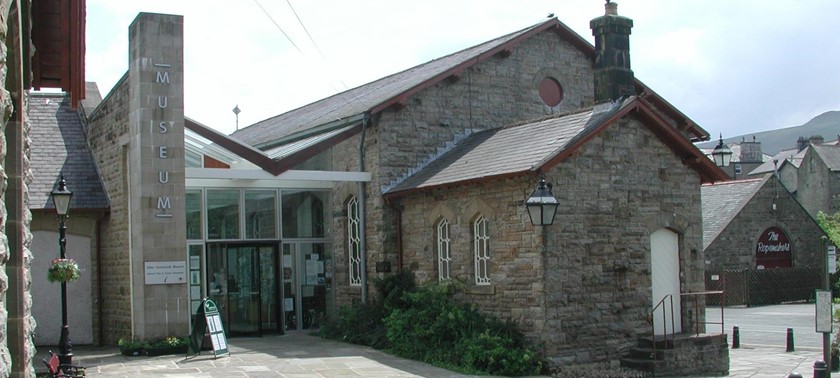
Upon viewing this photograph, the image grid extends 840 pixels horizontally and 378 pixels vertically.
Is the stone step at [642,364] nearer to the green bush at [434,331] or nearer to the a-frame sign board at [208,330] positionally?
the green bush at [434,331]

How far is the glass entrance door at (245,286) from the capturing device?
19.4m

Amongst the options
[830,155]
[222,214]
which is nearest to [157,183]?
[222,214]

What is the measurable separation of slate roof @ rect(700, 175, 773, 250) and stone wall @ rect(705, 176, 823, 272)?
185 mm

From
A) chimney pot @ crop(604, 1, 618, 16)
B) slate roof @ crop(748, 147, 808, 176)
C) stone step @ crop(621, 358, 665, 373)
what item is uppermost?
chimney pot @ crop(604, 1, 618, 16)

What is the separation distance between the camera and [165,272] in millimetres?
16609

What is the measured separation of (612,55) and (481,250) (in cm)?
478

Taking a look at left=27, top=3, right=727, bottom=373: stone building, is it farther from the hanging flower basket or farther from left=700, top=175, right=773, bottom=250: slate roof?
left=700, top=175, right=773, bottom=250: slate roof

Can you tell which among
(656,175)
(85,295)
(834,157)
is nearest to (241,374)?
(85,295)

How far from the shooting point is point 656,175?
55.4ft

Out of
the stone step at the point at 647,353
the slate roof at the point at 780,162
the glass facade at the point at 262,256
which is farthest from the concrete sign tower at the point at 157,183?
the slate roof at the point at 780,162

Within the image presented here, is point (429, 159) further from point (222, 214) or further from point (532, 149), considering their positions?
point (222, 214)

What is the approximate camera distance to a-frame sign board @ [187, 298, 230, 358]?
15766 millimetres

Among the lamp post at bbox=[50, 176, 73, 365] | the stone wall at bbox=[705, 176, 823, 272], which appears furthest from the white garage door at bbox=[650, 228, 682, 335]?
the stone wall at bbox=[705, 176, 823, 272]

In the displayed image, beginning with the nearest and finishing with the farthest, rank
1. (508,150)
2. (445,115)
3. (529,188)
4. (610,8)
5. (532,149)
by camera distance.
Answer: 1. (529,188)
2. (532,149)
3. (508,150)
4. (610,8)
5. (445,115)
